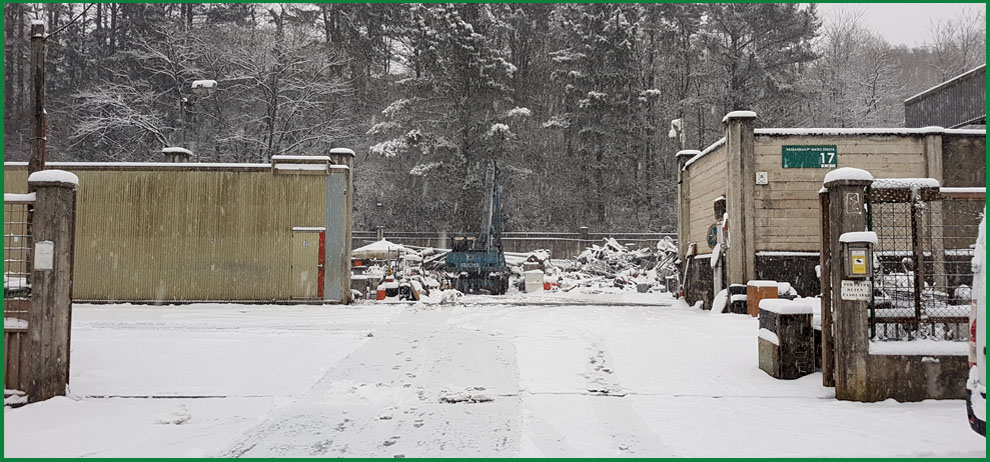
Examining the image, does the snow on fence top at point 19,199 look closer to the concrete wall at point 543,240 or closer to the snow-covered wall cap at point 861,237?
the snow-covered wall cap at point 861,237

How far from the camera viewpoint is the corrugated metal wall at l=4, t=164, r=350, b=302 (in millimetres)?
14219

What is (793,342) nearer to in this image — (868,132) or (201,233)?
(868,132)

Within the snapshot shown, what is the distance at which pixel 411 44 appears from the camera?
103 feet

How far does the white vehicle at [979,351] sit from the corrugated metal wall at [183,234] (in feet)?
43.0

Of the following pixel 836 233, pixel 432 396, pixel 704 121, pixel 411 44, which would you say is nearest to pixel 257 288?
pixel 432 396

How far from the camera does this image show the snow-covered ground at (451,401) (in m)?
4.44

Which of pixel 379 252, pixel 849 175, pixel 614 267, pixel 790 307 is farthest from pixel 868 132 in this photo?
pixel 379 252

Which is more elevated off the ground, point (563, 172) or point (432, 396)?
point (563, 172)

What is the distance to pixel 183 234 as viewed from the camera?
14281 mm

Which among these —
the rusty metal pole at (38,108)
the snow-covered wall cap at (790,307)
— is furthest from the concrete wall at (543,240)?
the snow-covered wall cap at (790,307)

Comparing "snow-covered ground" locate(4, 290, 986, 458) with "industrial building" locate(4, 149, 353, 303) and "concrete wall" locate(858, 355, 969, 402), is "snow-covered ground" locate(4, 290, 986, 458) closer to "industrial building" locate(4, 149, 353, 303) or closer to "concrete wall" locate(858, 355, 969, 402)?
"concrete wall" locate(858, 355, 969, 402)

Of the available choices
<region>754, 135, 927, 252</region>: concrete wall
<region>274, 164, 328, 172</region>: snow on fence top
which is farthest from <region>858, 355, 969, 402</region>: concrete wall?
<region>274, 164, 328, 172</region>: snow on fence top

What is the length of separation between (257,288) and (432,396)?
9.85 metres

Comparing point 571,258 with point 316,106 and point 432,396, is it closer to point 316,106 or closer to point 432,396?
point 316,106
